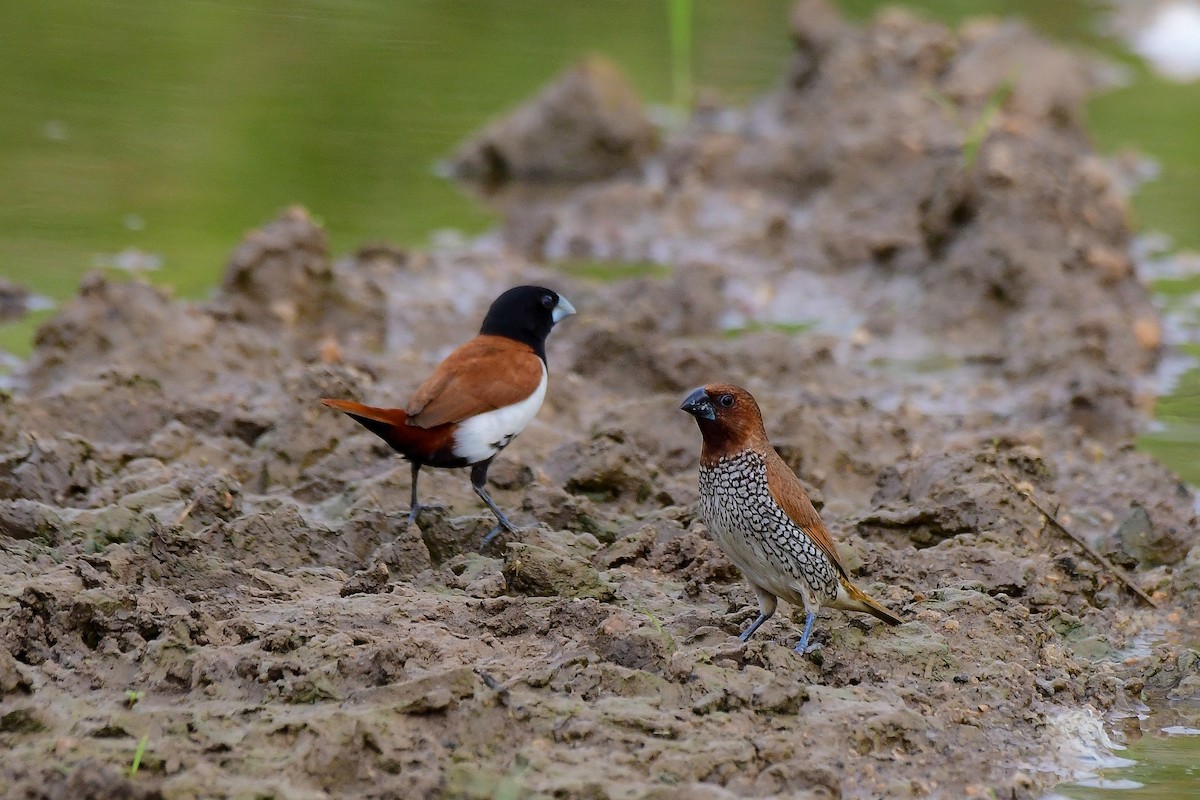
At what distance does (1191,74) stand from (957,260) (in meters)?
8.45

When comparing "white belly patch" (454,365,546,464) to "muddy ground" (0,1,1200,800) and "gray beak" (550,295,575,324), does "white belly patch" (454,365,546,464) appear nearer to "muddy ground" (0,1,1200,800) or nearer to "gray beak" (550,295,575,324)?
"muddy ground" (0,1,1200,800)

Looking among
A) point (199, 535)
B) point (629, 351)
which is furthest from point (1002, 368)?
point (199, 535)

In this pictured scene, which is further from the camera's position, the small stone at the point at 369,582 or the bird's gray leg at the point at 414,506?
the bird's gray leg at the point at 414,506

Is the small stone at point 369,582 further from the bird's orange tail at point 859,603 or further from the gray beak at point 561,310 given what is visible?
the gray beak at point 561,310

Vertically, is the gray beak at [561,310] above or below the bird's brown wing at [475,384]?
above

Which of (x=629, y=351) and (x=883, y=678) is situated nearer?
(x=883, y=678)

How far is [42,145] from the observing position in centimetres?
1227

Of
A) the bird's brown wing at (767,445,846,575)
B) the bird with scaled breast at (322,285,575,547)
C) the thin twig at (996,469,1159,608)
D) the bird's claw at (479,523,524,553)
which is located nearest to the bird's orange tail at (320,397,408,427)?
the bird with scaled breast at (322,285,575,547)

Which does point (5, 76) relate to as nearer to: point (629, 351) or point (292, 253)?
point (292, 253)

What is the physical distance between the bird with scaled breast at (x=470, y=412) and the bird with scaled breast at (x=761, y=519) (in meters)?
0.93

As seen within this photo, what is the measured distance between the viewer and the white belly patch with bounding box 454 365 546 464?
5852 millimetres

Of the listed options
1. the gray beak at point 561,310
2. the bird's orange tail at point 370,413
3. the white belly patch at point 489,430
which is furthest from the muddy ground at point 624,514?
the gray beak at point 561,310

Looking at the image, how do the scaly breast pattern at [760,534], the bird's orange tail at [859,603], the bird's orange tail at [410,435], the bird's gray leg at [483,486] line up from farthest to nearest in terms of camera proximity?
the bird's gray leg at [483,486]
the bird's orange tail at [410,435]
the bird's orange tail at [859,603]
the scaly breast pattern at [760,534]

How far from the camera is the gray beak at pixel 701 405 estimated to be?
509 centimetres
